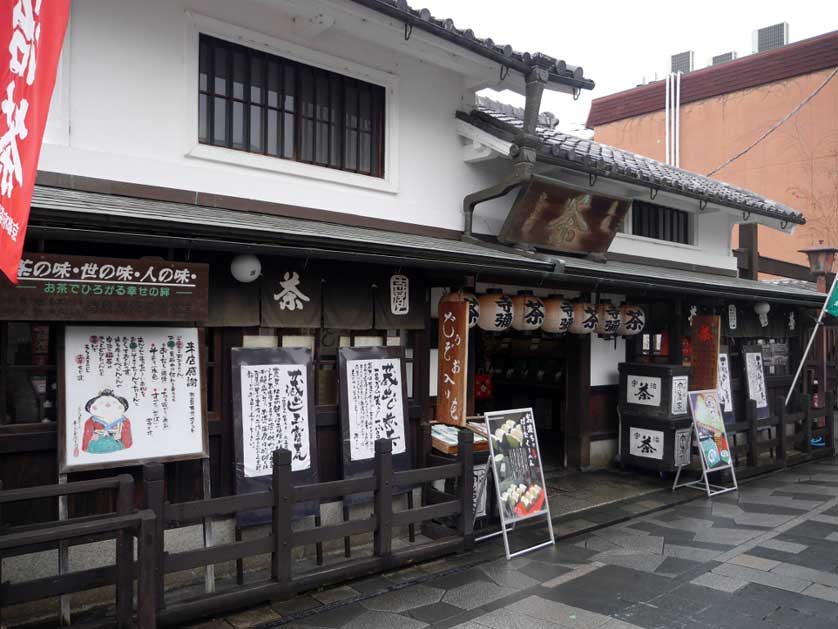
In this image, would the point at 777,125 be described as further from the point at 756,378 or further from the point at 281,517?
the point at 281,517

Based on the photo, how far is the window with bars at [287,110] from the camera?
761 cm

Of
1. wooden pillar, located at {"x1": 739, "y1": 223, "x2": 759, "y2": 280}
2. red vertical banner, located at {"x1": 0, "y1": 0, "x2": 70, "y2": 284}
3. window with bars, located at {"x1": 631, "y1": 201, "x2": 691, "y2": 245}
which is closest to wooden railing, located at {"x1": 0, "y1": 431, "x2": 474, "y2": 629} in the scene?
red vertical banner, located at {"x1": 0, "y1": 0, "x2": 70, "y2": 284}

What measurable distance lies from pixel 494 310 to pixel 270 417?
12.2 ft

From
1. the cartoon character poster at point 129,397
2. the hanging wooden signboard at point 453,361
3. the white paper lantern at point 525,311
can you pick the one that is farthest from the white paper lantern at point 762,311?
the cartoon character poster at point 129,397

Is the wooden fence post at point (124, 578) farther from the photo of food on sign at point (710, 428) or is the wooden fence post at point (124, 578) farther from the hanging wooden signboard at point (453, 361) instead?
the photo of food on sign at point (710, 428)

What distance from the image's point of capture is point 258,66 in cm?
794

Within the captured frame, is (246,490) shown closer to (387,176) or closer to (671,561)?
(387,176)

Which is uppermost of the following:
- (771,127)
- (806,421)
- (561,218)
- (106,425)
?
(771,127)

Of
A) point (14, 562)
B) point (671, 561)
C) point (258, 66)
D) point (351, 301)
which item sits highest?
point (258, 66)

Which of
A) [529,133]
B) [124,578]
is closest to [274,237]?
[124,578]

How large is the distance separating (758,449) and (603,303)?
520cm

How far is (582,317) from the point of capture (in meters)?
10.6

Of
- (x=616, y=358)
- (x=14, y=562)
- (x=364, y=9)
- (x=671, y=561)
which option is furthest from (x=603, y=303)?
(x=14, y=562)

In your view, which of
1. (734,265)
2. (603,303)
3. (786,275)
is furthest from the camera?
(786,275)
